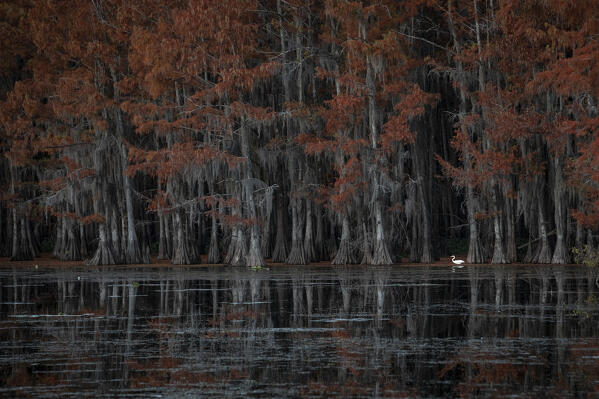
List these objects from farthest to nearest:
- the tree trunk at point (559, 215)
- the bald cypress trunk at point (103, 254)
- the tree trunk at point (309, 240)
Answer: the bald cypress trunk at point (103, 254) → the tree trunk at point (309, 240) → the tree trunk at point (559, 215)

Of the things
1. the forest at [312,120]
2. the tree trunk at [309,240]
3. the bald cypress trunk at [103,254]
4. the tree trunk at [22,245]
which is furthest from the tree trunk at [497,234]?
the tree trunk at [22,245]

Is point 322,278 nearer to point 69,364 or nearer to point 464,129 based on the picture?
point 464,129

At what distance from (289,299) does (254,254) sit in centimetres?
1440

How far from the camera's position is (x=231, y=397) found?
7.96 meters

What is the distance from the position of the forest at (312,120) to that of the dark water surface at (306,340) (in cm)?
1081

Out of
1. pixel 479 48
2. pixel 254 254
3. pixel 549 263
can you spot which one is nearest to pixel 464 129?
pixel 479 48

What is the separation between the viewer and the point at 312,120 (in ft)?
111

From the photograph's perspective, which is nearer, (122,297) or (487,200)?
(122,297)

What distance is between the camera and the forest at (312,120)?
31391mm

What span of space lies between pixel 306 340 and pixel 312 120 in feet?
74.1

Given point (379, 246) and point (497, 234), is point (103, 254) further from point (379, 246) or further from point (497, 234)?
point (497, 234)

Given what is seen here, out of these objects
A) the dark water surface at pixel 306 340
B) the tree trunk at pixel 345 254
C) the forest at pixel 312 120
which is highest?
the forest at pixel 312 120

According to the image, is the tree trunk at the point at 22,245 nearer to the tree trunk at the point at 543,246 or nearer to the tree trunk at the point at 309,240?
the tree trunk at the point at 309,240

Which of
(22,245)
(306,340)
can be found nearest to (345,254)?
(22,245)
